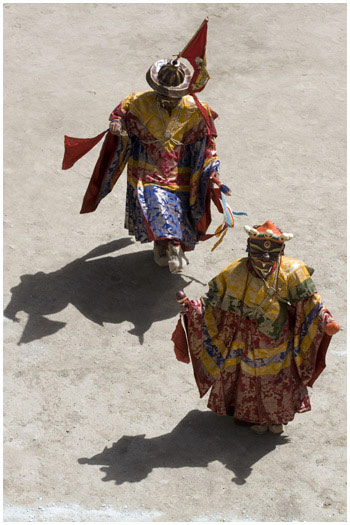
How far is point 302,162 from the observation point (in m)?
13.7

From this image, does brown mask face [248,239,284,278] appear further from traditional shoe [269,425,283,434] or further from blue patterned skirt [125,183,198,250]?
blue patterned skirt [125,183,198,250]

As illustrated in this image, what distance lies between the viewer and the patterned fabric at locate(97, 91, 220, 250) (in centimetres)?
1109

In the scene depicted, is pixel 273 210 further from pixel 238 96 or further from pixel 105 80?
pixel 105 80

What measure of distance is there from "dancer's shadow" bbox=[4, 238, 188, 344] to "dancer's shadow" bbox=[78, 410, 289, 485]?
141 centimetres

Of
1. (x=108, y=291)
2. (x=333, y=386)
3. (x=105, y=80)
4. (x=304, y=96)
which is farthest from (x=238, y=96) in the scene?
(x=333, y=386)

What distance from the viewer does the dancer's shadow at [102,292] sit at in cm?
1120

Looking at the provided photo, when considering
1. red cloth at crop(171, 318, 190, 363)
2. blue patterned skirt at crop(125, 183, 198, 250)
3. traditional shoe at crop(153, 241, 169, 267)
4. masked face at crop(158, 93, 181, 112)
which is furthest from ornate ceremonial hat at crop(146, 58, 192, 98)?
red cloth at crop(171, 318, 190, 363)

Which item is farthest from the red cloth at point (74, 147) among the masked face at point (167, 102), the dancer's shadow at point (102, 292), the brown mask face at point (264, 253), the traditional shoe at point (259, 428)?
the traditional shoe at point (259, 428)

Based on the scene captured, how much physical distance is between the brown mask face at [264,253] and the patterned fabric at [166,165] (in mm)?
2172

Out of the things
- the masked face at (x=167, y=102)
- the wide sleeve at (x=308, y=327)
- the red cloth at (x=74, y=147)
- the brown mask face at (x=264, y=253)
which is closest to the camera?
the brown mask face at (x=264, y=253)

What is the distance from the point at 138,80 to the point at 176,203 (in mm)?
4430

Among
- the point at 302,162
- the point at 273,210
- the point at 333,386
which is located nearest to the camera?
the point at 333,386

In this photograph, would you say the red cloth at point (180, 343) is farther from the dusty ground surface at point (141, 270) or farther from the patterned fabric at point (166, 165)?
the patterned fabric at point (166, 165)

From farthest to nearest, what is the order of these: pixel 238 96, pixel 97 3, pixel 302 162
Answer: pixel 97 3
pixel 238 96
pixel 302 162
